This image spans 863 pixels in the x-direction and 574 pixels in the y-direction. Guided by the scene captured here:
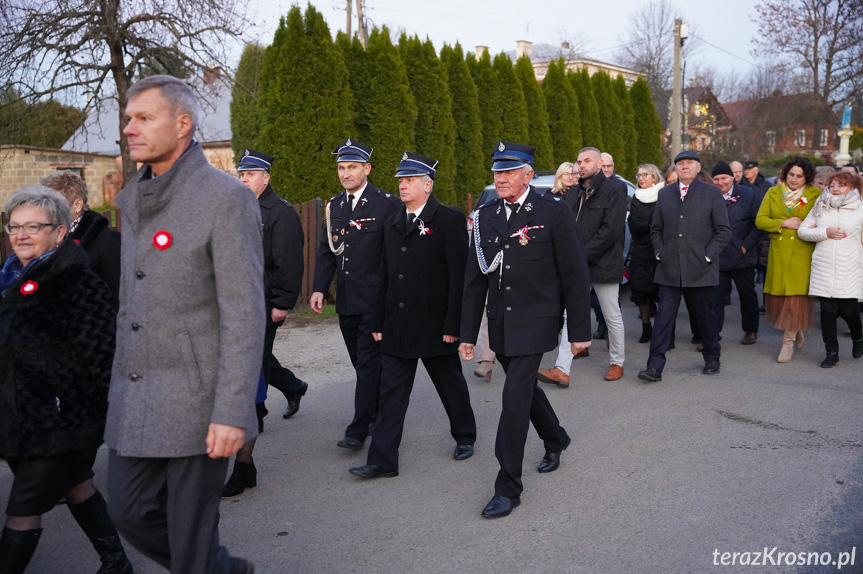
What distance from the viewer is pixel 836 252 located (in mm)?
7910

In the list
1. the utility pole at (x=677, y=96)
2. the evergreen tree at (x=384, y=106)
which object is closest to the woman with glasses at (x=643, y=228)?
the evergreen tree at (x=384, y=106)

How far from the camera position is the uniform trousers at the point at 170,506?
276 cm

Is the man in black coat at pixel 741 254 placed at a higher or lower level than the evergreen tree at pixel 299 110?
lower

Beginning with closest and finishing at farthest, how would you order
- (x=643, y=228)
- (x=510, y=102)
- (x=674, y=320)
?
(x=674, y=320) < (x=643, y=228) < (x=510, y=102)

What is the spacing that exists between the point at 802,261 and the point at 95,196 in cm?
3518

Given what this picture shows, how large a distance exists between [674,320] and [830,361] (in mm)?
1659

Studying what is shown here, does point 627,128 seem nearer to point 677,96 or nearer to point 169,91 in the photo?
point 677,96

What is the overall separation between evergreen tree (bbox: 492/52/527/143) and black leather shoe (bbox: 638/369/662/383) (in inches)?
487

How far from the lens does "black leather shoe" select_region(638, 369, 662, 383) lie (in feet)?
24.5

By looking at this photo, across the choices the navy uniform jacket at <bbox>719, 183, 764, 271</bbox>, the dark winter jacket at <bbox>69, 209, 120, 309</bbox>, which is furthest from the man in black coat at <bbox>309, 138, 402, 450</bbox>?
the navy uniform jacket at <bbox>719, 183, 764, 271</bbox>

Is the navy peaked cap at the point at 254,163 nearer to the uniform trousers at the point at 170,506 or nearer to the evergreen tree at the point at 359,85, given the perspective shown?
the uniform trousers at the point at 170,506

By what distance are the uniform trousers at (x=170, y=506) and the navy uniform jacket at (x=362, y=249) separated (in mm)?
2965

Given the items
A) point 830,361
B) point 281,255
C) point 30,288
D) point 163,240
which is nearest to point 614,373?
point 830,361

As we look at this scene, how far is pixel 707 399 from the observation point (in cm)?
690
